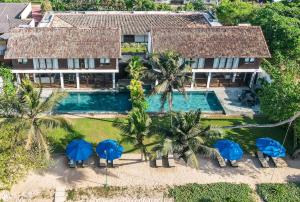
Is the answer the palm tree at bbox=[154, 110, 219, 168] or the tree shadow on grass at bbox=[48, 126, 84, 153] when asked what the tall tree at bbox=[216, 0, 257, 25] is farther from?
the tree shadow on grass at bbox=[48, 126, 84, 153]

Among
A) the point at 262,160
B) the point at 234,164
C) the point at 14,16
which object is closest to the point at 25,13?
the point at 14,16

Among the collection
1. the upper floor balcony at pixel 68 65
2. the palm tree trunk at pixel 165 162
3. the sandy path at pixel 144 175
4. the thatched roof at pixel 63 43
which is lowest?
the sandy path at pixel 144 175

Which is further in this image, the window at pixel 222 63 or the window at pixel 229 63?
the window at pixel 229 63

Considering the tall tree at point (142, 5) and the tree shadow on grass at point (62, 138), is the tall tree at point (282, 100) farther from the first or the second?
the tall tree at point (142, 5)

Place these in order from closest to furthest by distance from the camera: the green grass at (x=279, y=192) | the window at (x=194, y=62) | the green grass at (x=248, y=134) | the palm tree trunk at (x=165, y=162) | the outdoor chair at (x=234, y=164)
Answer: the green grass at (x=279, y=192) < the palm tree trunk at (x=165, y=162) < the outdoor chair at (x=234, y=164) < the green grass at (x=248, y=134) < the window at (x=194, y=62)

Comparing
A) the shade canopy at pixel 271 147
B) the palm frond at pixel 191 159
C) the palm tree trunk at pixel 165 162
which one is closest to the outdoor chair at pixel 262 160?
the shade canopy at pixel 271 147

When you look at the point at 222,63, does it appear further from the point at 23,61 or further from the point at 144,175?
the point at 23,61

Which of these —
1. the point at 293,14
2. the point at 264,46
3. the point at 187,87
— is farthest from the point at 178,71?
the point at 293,14
